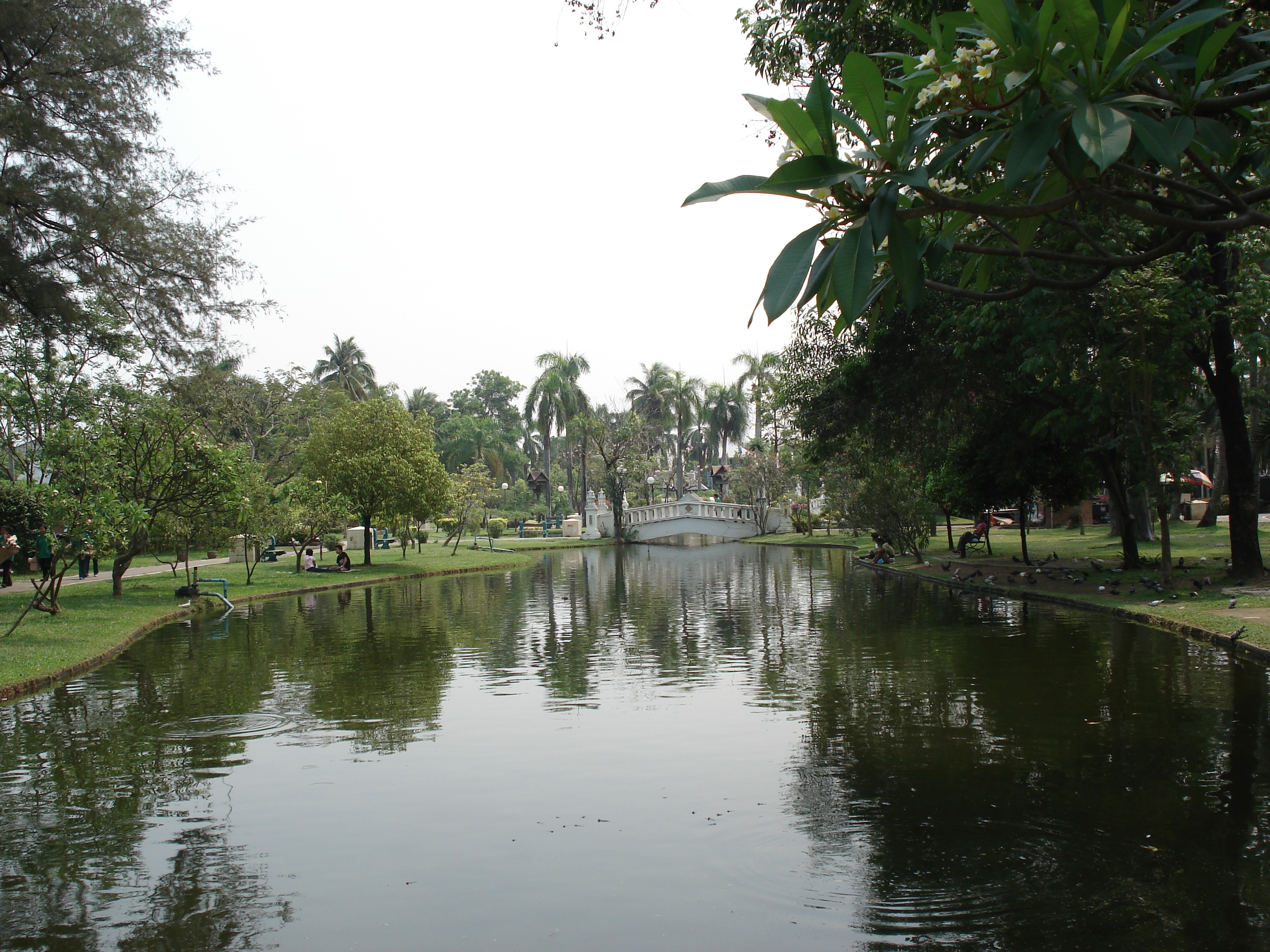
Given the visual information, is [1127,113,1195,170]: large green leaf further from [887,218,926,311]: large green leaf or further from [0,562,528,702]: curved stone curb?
[0,562,528,702]: curved stone curb

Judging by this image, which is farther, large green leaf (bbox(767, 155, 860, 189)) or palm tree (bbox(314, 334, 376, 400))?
palm tree (bbox(314, 334, 376, 400))

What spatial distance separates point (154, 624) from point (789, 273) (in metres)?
18.2

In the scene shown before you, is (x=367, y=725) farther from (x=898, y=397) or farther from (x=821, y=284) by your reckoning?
(x=898, y=397)

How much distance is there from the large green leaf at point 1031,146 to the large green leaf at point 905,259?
0.41m

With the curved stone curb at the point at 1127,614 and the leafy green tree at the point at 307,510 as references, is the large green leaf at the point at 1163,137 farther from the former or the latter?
the leafy green tree at the point at 307,510

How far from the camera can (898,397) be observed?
65.6ft

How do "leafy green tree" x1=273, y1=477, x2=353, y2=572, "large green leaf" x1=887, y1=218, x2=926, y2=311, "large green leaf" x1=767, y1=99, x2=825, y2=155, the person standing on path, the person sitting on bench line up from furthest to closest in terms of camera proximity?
1. the person sitting on bench
2. "leafy green tree" x1=273, y1=477, x2=353, y2=572
3. the person standing on path
4. "large green leaf" x1=887, y1=218, x2=926, y2=311
5. "large green leaf" x1=767, y1=99, x2=825, y2=155

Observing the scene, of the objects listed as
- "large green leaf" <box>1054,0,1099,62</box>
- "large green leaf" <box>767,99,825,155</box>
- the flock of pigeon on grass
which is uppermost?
"large green leaf" <box>1054,0,1099,62</box>

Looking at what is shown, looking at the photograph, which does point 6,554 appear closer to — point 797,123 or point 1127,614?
point 797,123

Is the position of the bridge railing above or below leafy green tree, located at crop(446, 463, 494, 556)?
below

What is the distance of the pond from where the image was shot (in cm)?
474

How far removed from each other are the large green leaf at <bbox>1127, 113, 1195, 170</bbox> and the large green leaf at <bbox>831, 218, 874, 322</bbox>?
41.7 inches

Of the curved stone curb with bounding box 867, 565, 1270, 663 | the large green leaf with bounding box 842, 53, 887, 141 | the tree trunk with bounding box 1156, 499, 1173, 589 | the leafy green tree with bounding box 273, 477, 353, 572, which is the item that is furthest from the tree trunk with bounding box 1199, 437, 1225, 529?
the large green leaf with bounding box 842, 53, 887, 141

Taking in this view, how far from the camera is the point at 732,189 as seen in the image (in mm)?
3592
